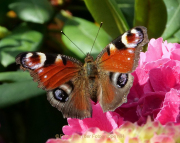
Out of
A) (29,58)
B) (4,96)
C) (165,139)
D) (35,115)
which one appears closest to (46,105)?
(35,115)

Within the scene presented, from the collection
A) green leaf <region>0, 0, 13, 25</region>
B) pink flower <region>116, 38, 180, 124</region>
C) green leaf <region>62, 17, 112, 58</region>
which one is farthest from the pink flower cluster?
green leaf <region>0, 0, 13, 25</region>

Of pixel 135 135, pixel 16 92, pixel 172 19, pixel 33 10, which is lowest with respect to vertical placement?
pixel 135 135

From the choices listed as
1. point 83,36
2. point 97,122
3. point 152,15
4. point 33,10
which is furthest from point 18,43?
point 97,122

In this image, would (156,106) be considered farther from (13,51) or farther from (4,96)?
(13,51)

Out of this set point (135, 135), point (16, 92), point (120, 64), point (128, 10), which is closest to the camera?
point (135, 135)

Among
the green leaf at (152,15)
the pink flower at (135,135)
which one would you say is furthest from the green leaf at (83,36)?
the pink flower at (135,135)

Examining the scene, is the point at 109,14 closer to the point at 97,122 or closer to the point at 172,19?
the point at 172,19
